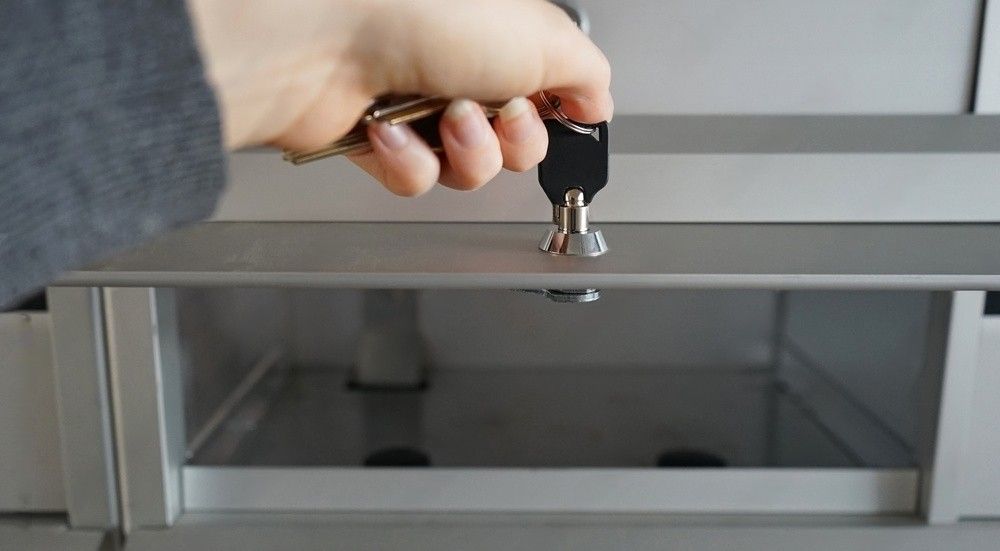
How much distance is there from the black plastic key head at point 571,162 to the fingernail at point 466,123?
7 centimetres

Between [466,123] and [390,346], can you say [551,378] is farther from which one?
[466,123]

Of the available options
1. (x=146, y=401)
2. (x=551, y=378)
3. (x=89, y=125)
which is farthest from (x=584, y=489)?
(x=89, y=125)

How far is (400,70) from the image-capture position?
406 mm

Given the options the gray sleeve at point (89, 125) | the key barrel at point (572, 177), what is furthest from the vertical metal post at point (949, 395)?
the gray sleeve at point (89, 125)

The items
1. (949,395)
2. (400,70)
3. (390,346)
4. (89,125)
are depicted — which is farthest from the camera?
(390,346)

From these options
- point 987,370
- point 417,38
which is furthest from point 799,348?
point 417,38

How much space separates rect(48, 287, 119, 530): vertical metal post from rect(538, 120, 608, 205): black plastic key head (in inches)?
13.7

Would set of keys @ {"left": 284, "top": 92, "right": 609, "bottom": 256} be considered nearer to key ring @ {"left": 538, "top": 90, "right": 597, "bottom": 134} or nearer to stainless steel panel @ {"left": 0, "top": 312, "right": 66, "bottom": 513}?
key ring @ {"left": 538, "top": 90, "right": 597, "bottom": 134}

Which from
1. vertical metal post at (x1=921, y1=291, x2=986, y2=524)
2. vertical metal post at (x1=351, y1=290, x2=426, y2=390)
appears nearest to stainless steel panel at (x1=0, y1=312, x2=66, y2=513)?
vertical metal post at (x1=351, y1=290, x2=426, y2=390)

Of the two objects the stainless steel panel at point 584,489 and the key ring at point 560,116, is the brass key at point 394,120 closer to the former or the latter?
the key ring at point 560,116

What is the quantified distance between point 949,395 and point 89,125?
594mm

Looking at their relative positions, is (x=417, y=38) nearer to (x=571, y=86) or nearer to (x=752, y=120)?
(x=571, y=86)

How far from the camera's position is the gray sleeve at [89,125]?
0.91 ft

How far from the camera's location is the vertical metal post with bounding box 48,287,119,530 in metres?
0.62
